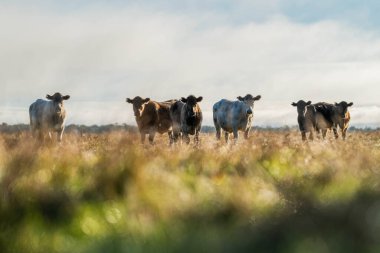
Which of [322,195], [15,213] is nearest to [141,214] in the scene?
[15,213]

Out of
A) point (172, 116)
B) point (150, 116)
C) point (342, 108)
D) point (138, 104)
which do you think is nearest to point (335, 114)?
point (342, 108)

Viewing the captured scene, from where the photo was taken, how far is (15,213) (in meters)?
4.45

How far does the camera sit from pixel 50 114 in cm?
2245

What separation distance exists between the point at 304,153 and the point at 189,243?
6289 mm

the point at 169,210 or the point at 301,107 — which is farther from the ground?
Answer: the point at 301,107

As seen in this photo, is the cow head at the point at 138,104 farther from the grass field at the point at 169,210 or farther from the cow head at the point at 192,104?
the grass field at the point at 169,210

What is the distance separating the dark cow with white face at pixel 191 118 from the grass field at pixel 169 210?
1352 centimetres

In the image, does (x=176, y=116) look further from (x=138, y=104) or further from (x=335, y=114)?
(x=335, y=114)

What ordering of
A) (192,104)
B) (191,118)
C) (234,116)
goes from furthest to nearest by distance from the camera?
(234,116), (192,104), (191,118)

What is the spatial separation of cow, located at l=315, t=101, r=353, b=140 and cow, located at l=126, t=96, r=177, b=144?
10.6 meters

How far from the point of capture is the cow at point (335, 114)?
100 ft

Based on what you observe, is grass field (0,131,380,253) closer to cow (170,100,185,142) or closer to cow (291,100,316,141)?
cow (170,100,185,142)

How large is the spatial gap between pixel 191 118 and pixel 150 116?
9.31 feet

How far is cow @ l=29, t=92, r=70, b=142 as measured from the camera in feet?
71.6
